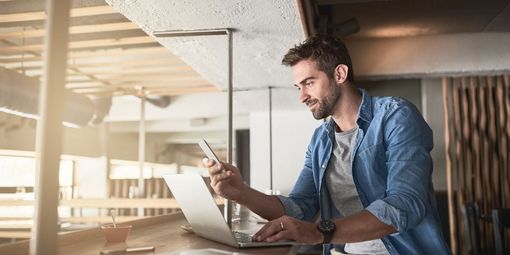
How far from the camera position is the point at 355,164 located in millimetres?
1805

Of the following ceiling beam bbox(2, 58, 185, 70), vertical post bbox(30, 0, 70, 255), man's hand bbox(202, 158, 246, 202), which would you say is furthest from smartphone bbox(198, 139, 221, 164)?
ceiling beam bbox(2, 58, 185, 70)

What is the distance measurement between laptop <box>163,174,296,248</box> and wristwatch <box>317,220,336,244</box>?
18 centimetres

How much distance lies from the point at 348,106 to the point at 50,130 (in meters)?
1.45

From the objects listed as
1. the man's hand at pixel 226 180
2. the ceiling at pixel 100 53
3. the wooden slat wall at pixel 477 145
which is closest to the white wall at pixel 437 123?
the wooden slat wall at pixel 477 145

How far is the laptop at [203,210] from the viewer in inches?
58.4

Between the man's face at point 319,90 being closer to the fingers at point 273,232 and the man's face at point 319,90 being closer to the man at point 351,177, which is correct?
the man at point 351,177

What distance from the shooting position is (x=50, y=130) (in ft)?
2.35

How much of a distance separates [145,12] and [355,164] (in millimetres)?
1032

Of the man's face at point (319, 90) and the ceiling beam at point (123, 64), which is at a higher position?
the ceiling beam at point (123, 64)

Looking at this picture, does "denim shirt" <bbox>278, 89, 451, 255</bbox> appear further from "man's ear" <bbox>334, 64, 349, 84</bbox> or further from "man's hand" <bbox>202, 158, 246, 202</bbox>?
"man's hand" <bbox>202, 158, 246, 202</bbox>

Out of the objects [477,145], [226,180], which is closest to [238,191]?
[226,180]

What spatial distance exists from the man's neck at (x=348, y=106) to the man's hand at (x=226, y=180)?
0.56m

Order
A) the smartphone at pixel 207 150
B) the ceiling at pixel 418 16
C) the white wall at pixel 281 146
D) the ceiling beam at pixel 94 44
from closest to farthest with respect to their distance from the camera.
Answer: the smartphone at pixel 207 150
the ceiling beam at pixel 94 44
the ceiling at pixel 418 16
the white wall at pixel 281 146

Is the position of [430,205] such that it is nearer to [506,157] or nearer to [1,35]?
[1,35]
